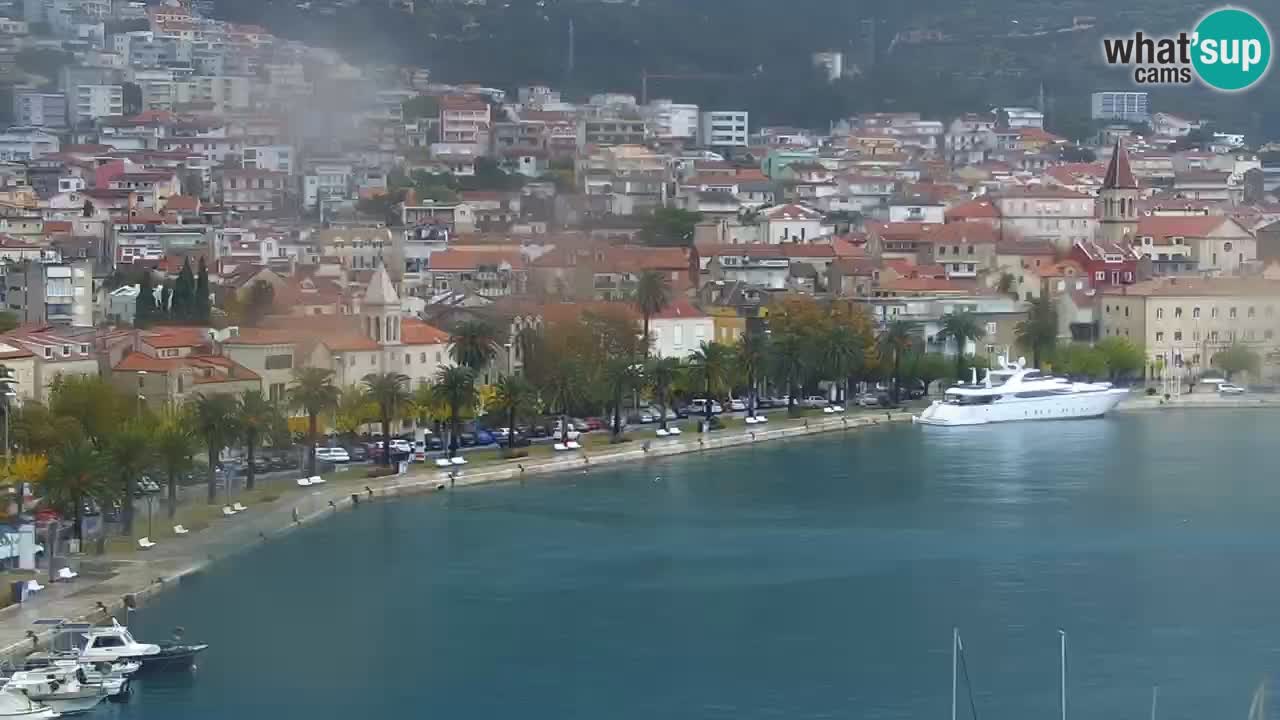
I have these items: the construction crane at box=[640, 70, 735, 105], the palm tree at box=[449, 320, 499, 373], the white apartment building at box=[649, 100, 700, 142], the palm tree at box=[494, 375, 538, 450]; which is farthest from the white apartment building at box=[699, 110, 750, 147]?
the palm tree at box=[494, 375, 538, 450]

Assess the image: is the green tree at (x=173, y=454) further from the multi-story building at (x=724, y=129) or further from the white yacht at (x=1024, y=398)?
the multi-story building at (x=724, y=129)

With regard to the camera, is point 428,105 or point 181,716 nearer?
point 181,716

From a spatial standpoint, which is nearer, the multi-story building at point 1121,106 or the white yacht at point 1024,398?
the white yacht at point 1024,398

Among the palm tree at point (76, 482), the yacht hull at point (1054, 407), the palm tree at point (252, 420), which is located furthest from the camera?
the yacht hull at point (1054, 407)

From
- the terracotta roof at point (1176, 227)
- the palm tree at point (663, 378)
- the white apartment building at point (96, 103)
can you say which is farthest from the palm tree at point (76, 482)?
the white apartment building at point (96, 103)

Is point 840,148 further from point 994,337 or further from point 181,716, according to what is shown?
point 181,716

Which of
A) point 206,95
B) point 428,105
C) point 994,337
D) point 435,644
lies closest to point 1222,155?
point 428,105

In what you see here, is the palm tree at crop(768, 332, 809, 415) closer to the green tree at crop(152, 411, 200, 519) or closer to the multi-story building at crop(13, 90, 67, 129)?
the green tree at crop(152, 411, 200, 519)

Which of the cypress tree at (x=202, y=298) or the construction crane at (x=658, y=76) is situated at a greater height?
the construction crane at (x=658, y=76)
